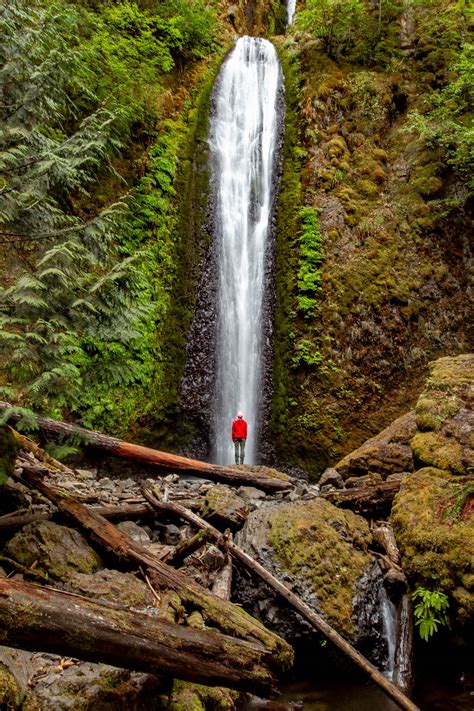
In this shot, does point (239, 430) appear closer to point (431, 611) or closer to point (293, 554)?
point (293, 554)

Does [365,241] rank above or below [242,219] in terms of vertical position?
below

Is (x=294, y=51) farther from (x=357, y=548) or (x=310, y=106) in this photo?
(x=357, y=548)

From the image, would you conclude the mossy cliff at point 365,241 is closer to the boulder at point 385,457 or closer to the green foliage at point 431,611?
the boulder at point 385,457

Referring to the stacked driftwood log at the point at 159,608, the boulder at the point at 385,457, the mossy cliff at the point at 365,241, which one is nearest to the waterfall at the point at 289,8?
the mossy cliff at the point at 365,241

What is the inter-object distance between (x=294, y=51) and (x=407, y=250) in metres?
8.81

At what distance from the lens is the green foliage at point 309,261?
12.0 metres

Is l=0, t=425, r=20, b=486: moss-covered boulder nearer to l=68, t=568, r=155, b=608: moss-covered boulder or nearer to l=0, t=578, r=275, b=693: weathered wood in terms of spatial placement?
l=68, t=568, r=155, b=608: moss-covered boulder

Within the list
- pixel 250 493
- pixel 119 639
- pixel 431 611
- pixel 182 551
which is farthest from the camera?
pixel 250 493

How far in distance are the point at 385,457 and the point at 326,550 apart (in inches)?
112

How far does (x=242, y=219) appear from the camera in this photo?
13.7 meters

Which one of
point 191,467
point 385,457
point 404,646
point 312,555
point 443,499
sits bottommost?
point 404,646

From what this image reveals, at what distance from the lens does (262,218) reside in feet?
45.0

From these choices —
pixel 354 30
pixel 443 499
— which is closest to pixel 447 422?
pixel 443 499

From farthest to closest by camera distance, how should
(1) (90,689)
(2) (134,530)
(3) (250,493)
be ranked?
1. (3) (250,493)
2. (2) (134,530)
3. (1) (90,689)
